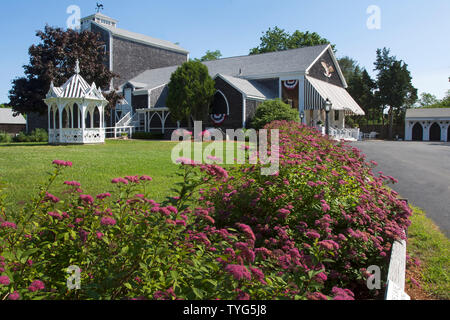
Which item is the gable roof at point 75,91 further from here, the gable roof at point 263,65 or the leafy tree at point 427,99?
the leafy tree at point 427,99

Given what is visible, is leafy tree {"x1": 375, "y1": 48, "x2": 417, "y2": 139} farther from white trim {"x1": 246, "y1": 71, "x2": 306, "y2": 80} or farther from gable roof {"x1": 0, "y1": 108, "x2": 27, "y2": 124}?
gable roof {"x1": 0, "y1": 108, "x2": 27, "y2": 124}

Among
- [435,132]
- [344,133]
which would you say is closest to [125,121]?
[344,133]

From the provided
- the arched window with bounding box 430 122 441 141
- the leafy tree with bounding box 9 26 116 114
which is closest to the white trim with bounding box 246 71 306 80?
the leafy tree with bounding box 9 26 116 114

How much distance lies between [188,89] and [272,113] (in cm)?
660

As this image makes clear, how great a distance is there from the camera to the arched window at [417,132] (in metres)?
40.4

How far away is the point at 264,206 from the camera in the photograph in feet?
13.3

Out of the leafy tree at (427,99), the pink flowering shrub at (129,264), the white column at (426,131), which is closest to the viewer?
the pink flowering shrub at (129,264)

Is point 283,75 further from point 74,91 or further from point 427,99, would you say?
point 427,99

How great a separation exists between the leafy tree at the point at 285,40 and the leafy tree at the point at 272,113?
32475mm

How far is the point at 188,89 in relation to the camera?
24.3 meters

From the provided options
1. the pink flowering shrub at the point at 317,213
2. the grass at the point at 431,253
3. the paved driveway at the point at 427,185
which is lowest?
the grass at the point at 431,253

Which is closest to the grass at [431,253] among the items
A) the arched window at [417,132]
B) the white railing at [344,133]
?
the white railing at [344,133]
